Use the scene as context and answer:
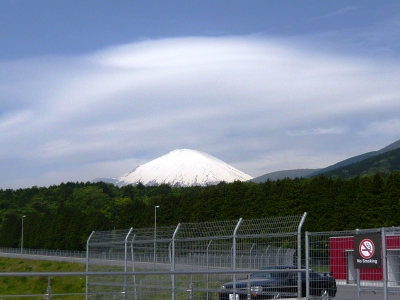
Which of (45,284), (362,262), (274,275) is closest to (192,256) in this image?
(274,275)

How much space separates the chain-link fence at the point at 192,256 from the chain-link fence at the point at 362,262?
26.8 inches

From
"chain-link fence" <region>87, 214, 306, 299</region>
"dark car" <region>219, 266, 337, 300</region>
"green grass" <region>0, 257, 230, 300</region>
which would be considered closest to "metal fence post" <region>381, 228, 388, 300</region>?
"dark car" <region>219, 266, 337, 300</region>

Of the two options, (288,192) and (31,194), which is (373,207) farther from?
(31,194)

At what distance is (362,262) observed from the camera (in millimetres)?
14492

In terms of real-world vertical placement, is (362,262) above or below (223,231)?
below

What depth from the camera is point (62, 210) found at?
10938 centimetres

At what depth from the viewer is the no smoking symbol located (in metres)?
14.3

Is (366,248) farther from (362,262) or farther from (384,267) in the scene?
(384,267)

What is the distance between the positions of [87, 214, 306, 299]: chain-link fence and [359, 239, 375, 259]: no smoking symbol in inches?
61.0

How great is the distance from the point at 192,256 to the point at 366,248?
615 cm

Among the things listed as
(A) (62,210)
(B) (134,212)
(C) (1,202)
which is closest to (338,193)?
(B) (134,212)

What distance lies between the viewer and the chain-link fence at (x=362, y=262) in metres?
14.1

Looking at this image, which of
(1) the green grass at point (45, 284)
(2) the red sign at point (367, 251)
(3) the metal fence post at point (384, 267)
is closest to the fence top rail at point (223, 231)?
(2) the red sign at point (367, 251)

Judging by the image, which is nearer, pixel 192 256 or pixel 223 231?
pixel 223 231
